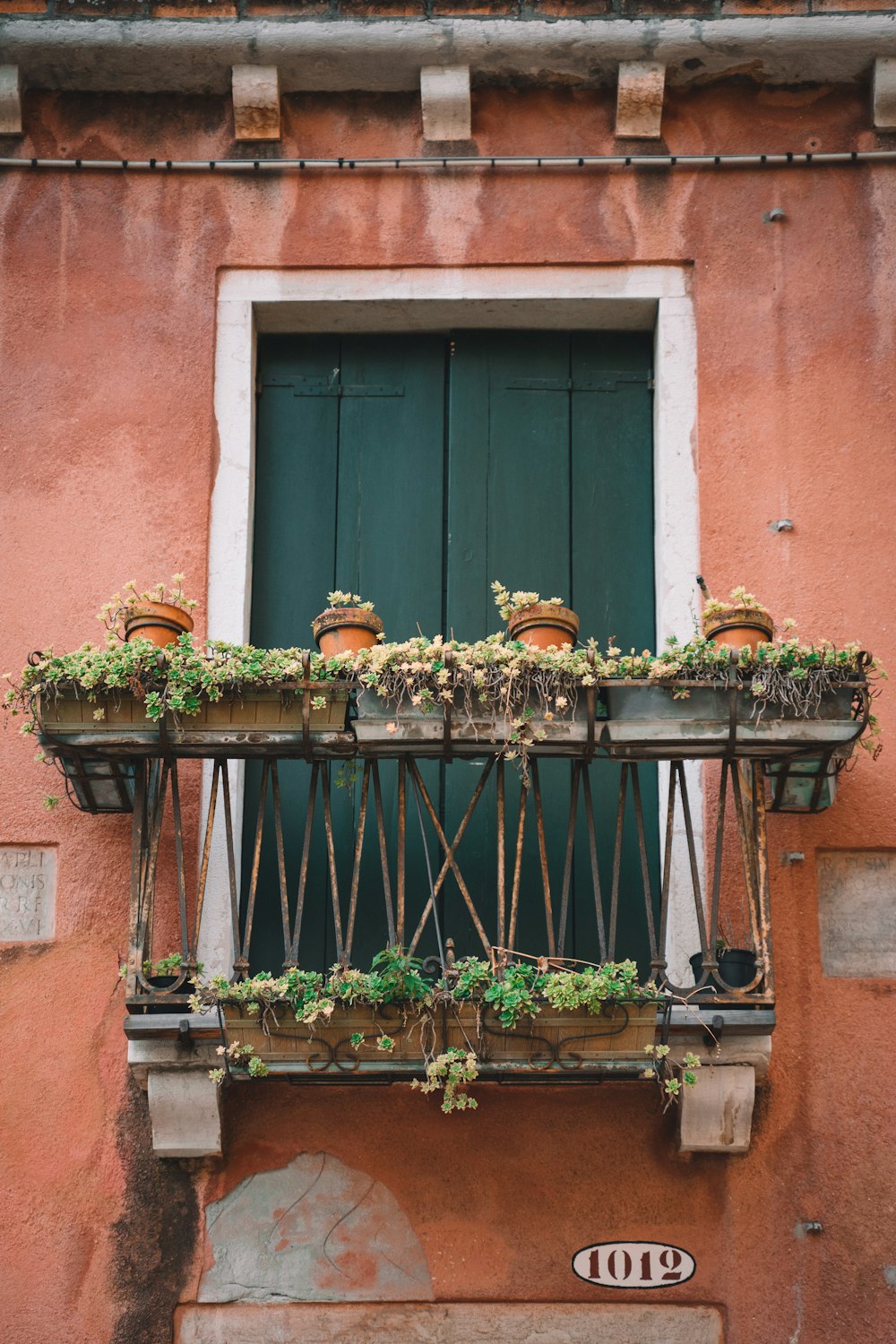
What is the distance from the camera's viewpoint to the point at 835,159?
6414 millimetres

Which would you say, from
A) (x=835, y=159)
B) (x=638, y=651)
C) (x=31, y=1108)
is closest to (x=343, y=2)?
(x=835, y=159)

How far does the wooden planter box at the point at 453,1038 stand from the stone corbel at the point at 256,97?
325cm

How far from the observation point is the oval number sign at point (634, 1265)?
5.27 meters

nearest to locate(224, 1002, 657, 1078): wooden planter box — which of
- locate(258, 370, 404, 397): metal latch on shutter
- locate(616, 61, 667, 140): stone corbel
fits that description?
locate(258, 370, 404, 397): metal latch on shutter

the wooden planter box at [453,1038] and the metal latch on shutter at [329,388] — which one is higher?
the metal latch on shutter at [329,388]

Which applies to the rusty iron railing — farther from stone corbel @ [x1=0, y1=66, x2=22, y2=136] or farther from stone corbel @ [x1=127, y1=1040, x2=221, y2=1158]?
stone corbel @ [x1=0, y1=66, x2=22, y2=136]

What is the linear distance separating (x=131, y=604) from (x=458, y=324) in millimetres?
1716

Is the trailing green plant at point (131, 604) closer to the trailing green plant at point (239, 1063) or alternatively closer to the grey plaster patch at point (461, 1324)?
the trailing green plant at point (239, 1063)

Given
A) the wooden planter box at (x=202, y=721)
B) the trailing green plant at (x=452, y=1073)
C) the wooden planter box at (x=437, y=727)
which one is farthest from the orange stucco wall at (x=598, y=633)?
the wooden planter box at (x=437, y=727)

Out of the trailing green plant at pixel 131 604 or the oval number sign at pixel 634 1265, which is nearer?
the oval number sign at pixel 634 1265

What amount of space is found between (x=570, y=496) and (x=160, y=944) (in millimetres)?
2068

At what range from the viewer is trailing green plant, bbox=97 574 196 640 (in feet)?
18.1

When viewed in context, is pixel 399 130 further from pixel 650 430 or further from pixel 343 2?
pixel 650 430

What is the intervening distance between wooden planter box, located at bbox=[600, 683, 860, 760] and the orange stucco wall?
0.64 m
